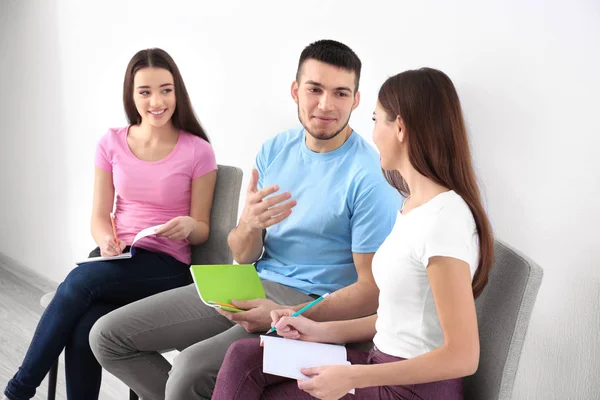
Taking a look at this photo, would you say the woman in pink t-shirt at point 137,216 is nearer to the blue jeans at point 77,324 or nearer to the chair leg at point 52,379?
the blue jeans at point 77,324

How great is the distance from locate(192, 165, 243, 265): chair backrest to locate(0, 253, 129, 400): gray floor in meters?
0.79

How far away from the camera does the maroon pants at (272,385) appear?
52.6 inches

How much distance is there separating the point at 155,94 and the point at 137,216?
42 centimetres

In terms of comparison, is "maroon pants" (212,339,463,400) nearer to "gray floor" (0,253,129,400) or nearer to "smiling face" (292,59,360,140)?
"smiling face" (292,59,360,140)

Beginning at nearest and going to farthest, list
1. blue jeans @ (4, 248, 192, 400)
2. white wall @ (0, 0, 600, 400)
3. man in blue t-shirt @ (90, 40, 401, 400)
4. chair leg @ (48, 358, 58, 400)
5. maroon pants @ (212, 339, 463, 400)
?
1. maroon pants @ (212, 339, 463, 400)
2. white wall @ (0, 0, 600, 400)
3. man in blue t-shirt @ (90, 40, 401, 400)
4. blue jeans @ (4, 248, 192, 400)
5. chair leg @ (48, 358, 58, 400)

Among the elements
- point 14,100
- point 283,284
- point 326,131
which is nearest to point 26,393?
point 283,284

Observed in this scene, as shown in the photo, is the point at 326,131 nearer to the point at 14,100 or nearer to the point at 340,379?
the point at 340,379

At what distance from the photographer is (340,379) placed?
1.30 meters

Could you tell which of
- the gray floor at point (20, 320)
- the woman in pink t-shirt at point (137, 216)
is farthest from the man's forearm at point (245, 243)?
the gray floor at point (20, 320)

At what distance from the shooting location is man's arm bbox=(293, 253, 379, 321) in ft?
5.81

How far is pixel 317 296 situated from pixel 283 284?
0.11 metres

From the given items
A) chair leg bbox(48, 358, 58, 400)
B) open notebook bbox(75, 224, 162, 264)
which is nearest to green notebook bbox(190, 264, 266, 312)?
open notebook bbox(75, 224, 162, 264)

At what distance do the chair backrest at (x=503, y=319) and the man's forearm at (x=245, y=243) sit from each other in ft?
2.39

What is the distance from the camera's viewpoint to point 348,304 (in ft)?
5.80
